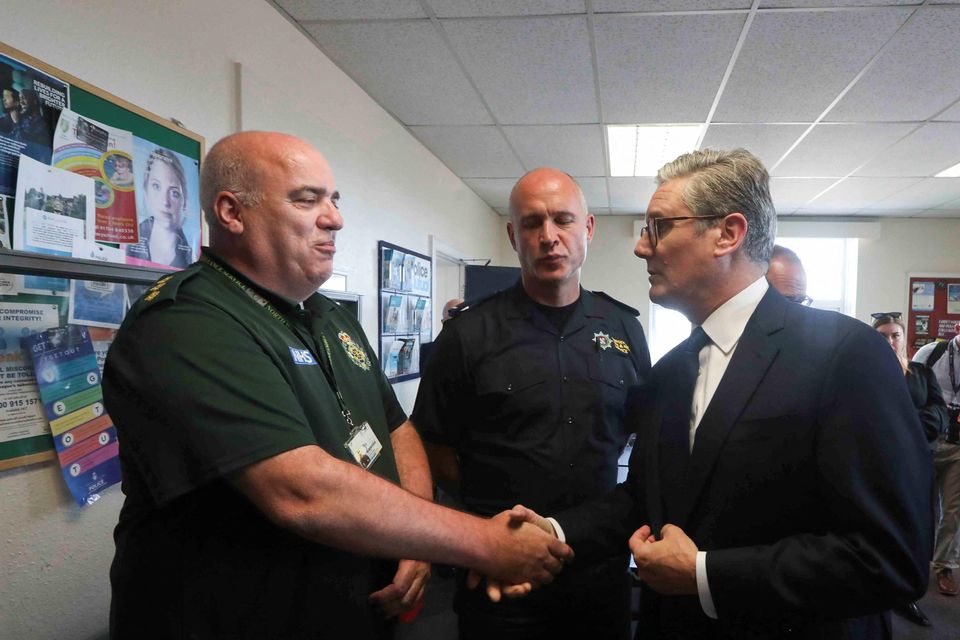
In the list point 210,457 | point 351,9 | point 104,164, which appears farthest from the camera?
point 351,9

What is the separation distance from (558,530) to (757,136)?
3.61 metres

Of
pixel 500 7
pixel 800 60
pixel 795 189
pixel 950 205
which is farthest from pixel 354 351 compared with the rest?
pixel 950 205

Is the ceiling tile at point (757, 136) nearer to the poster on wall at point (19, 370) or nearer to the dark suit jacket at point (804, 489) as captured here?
the dark suit jacket at point (804, 489)

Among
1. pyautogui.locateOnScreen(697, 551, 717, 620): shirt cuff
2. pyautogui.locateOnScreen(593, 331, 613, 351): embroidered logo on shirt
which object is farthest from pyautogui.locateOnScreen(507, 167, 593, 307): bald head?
pyautogui.locateOnScreen(697, 551, 717, 620): shirt cuff

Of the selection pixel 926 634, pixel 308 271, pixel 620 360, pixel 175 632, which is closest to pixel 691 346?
pixel 620 360

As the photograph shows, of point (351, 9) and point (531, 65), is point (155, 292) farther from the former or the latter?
point (531, 65)

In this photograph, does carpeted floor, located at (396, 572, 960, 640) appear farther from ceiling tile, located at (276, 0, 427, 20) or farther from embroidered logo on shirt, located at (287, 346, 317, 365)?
ceiling tile, located at (276, 0, 427, 20)

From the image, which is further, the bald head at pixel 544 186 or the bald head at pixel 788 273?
the bald head at pixel 788 273

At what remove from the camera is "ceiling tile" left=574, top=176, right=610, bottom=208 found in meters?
5.39

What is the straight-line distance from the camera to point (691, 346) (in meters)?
1.25

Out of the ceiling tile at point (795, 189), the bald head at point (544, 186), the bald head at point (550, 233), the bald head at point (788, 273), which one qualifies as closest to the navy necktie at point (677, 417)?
the bald head at point (550, 233)

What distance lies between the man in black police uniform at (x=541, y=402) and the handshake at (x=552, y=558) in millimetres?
203

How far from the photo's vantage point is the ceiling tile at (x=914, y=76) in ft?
8.17

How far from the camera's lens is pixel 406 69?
300 centimetres
